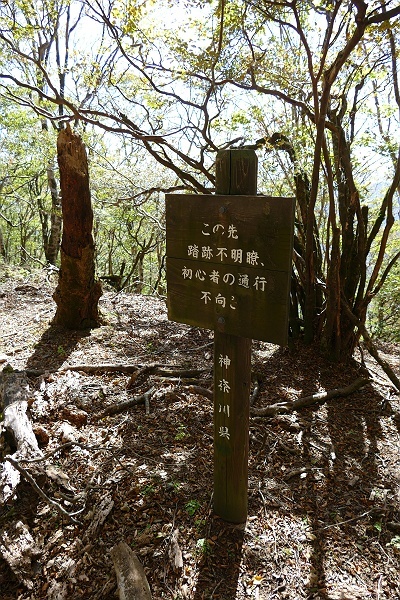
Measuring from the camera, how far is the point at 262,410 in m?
3.95

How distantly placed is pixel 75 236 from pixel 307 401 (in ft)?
12.6

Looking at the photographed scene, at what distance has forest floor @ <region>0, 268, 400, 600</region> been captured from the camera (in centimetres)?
228

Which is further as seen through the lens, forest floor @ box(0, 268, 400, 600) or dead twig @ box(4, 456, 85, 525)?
dead twig @ box(4, 456, 85, 525)

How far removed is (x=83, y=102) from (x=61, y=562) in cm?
1214

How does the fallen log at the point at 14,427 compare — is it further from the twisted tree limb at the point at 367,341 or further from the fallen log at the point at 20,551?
the twisted tree limb at the point at 367,341

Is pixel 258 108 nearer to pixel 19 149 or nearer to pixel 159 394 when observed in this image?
pixel 159 394

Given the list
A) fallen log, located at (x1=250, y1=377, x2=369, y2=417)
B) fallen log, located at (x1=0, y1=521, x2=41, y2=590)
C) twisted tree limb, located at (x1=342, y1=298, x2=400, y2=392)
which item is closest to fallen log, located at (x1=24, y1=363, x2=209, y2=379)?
fallen log, located at (x1=250, y1=377, x2=369, y2=417)

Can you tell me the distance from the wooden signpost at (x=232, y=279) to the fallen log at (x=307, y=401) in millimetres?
1448

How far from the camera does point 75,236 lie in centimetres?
563

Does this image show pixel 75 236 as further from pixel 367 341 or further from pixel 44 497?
pixel 367 341

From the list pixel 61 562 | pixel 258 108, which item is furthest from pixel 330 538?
pixel 258 108

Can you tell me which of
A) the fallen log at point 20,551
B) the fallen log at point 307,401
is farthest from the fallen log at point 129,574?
the fallen log at point 307,401

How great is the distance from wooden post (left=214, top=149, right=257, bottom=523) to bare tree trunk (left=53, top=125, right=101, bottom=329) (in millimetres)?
3853

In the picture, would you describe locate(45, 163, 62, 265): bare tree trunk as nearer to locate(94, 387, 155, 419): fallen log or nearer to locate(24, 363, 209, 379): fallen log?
locate(24, 363, 209, 379): fallen log
